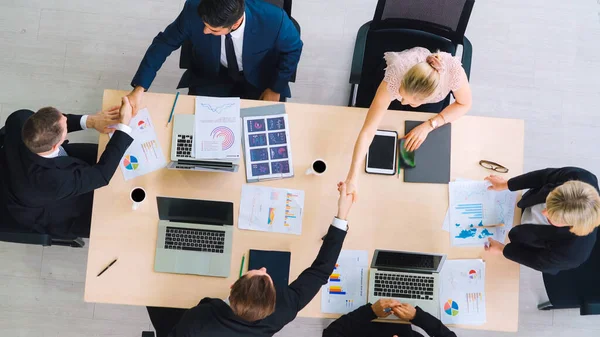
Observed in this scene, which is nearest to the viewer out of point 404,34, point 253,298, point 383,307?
point 253,298

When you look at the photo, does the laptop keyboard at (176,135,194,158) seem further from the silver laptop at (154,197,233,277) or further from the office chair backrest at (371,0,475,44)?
the office chair backrest at (371,0,475,44)

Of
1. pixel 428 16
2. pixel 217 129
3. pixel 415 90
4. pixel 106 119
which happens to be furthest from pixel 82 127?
pixel 428 16

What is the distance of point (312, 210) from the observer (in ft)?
7.32

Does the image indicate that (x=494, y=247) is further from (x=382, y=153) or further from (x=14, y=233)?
(x=14, y=233)

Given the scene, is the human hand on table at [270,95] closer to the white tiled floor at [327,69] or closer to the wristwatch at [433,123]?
the white tiled floor at [327,69]

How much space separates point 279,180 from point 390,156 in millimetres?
536

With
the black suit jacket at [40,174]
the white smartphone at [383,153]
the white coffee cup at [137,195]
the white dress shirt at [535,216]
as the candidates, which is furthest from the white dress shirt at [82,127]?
the white dress shirt at [535,216]

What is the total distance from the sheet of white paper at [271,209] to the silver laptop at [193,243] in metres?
0.10

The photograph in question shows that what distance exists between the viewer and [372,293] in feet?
7.27

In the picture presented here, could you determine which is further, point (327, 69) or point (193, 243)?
point (327, 69)

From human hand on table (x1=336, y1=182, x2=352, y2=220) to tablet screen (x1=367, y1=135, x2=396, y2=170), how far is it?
0.67ft

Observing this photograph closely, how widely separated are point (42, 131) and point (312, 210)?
118cm

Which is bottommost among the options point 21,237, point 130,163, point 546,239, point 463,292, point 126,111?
point 463,292

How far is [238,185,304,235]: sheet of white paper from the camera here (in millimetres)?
2207
